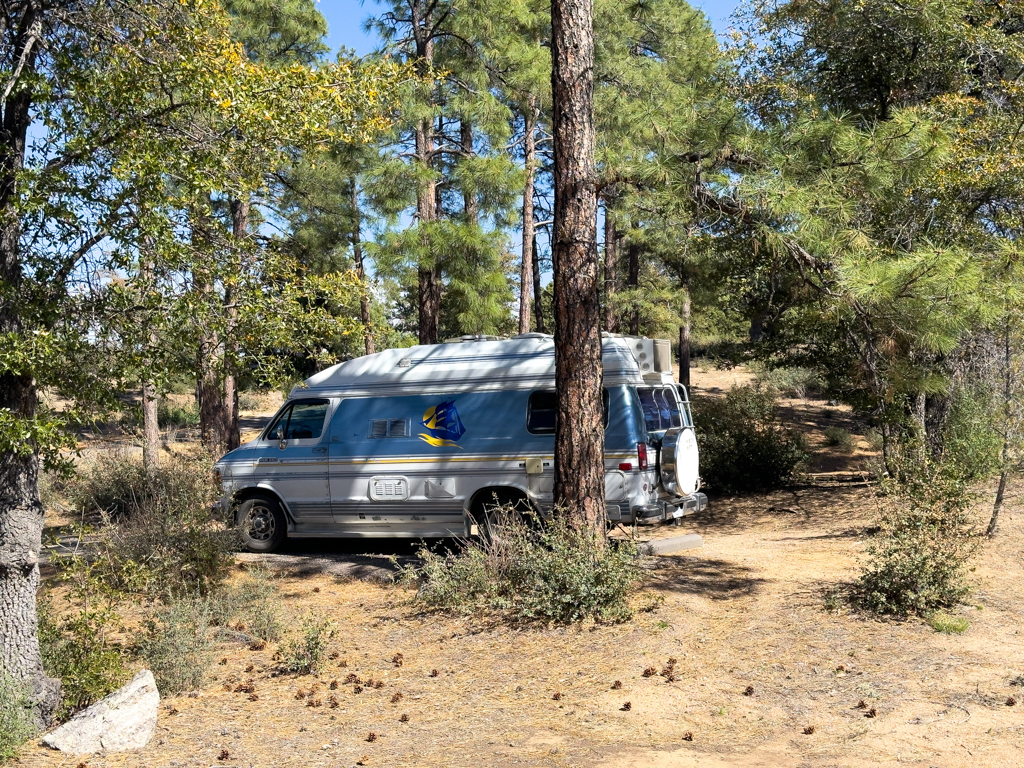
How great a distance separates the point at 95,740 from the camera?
540 centimetres

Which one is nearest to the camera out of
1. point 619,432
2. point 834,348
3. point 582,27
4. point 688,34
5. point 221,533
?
point 582,27

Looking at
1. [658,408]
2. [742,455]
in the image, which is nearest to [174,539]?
[658,408]

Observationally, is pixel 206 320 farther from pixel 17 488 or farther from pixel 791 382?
pixel 791 382

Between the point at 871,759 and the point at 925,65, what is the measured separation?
1088 cm

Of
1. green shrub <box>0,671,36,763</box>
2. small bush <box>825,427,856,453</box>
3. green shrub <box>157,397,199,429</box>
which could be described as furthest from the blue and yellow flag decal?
green shrub <box>157,397,199,429</box>

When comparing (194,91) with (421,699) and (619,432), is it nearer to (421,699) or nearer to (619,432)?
(421,699)

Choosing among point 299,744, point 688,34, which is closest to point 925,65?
point 688,34

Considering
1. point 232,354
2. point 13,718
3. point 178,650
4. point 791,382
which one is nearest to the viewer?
point 13,718

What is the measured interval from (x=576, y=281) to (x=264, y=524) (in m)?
5.80

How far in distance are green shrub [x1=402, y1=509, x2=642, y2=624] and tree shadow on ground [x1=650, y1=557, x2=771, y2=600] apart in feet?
1.61

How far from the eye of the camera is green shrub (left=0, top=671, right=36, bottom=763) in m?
5.21

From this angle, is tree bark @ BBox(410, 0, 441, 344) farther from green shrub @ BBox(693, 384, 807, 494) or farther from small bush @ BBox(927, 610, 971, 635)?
small bush @ BBox(927, 610, 971, 635)

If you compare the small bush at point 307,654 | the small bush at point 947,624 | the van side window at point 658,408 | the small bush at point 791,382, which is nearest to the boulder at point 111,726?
the small bush at point 307,654

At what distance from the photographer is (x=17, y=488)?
19.2 ft
